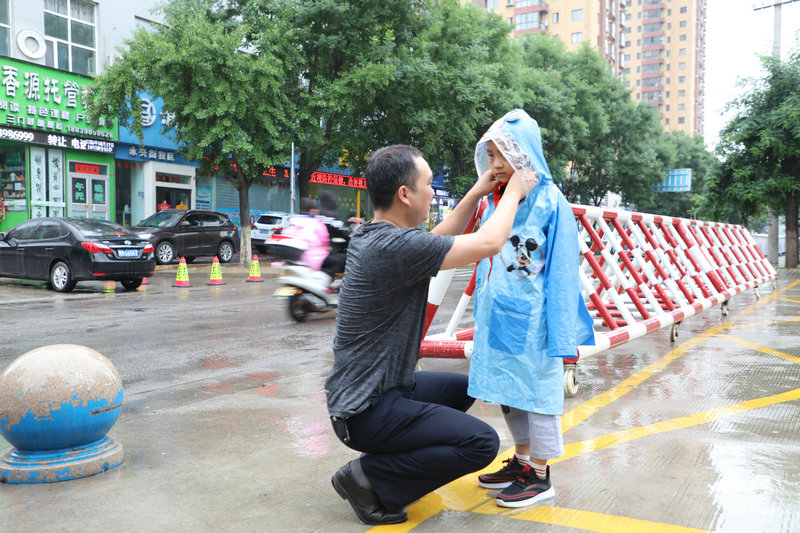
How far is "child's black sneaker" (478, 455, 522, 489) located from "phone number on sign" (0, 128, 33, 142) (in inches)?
789

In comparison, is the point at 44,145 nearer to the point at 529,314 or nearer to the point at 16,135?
the point at 16,135

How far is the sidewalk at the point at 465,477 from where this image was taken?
2820 millimetres

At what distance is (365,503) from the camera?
2.77 m

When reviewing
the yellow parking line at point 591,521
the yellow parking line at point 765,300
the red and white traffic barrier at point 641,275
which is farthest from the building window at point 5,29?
the yellow parking line at point 591,521

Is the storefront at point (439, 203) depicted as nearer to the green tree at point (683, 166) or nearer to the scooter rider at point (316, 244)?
the green tree at point (683, 166)

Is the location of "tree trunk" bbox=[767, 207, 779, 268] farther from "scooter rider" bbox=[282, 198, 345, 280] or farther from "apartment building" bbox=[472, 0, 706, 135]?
"apartment building" bbox=[472, 0, 706, 135]

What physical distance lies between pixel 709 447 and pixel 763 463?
30 centimetres

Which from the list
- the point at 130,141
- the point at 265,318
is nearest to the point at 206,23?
the point at 130,141

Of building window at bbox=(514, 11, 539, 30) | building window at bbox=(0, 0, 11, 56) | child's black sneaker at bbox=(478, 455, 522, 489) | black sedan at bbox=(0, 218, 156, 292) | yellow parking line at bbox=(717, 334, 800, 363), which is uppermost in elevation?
building window at bbox=(514, 11, 539, 30)

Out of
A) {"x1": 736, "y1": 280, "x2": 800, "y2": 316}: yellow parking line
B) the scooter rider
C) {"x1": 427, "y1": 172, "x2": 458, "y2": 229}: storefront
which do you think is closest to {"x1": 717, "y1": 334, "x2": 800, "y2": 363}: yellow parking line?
{"x1": 736, "y1": 280, "x2": 800, "y2": 316}: yellow parking line

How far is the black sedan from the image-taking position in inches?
485

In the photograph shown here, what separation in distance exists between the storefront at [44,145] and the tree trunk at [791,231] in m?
22.0

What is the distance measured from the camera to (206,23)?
17.1 metres

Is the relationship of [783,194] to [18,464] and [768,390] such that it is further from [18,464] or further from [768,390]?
[18,464]
